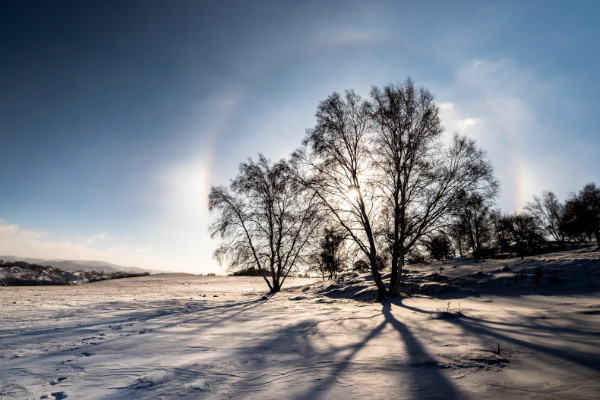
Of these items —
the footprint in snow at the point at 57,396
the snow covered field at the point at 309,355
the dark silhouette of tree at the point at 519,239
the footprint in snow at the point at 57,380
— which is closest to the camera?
the footprint in snow at the point at 57,396

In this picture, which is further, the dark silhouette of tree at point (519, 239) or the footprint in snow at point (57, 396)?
the dark silhouette of tree at point (519, 239)

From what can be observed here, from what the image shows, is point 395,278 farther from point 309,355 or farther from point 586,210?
point 586,210

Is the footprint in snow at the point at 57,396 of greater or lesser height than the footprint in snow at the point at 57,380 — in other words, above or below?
above

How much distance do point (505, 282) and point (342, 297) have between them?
325 inches

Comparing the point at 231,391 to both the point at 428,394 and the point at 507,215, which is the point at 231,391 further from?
the point at 507,215

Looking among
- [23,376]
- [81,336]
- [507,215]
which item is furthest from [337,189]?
[507,215]

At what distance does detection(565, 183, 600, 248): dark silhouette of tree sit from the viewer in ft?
107

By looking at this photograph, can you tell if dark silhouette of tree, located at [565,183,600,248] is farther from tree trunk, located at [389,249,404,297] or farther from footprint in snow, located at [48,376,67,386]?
Answer: footprint in snow, located at [48,376,67,386]

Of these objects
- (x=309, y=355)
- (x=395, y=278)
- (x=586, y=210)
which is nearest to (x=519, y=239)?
(x=586, y=210)

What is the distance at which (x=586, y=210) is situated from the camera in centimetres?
3381

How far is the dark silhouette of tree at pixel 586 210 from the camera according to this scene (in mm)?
32719

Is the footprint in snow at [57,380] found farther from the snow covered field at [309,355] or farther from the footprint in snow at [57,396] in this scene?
the footprint in snow at [57,396]

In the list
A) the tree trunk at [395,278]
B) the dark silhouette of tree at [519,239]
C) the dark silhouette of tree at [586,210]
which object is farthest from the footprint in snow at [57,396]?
the dark silhouette of tree at [586,210]

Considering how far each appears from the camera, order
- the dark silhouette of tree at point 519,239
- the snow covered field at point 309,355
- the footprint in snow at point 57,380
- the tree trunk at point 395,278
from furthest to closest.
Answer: the dark silhouette of tree at point 519,239
the tree trunk at point 395,278
the footprint in snow at point 57,380
the snow covered field at point 309,355
